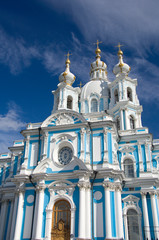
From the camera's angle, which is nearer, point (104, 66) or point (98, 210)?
point (98, 210)

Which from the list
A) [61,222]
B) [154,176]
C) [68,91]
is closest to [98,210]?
[61,222]

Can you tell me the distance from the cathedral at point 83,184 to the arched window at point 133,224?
8 centimetres

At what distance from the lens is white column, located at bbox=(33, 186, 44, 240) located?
19.5 m

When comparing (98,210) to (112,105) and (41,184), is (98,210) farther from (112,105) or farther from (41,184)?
(112,105)

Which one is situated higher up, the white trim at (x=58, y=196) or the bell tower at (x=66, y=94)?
the bell tower at (x=66, y=94)

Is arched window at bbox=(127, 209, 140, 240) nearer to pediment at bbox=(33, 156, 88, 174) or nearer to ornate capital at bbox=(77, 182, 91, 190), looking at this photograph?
ornate capital at bbox=(77, 182, 91, 190)

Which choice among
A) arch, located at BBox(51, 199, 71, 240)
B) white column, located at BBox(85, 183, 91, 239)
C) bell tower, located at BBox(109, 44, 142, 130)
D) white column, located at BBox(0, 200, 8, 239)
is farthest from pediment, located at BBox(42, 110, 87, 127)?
white column, located at BBox(0, 200, 8, 239)

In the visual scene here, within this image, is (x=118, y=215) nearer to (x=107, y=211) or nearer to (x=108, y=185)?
(x=107, y=211)

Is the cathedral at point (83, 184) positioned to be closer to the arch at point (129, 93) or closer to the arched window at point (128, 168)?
the arched window at point (128, 168)

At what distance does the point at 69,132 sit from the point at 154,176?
28.1 feet

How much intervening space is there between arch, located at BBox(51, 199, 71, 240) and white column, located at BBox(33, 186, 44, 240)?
987 mm

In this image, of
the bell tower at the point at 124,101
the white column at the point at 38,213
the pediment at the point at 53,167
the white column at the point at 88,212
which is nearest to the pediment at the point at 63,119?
the pediment at the point at 53,167

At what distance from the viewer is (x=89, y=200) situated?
2011cm

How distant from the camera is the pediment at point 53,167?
69.7 feet
